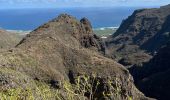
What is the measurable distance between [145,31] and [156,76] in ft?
312

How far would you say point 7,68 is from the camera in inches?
1528

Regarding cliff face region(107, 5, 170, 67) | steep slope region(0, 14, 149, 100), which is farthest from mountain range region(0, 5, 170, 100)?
cliff face region(107, 5, 170, 67)

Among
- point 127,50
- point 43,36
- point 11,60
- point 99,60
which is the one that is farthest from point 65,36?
point 127,50

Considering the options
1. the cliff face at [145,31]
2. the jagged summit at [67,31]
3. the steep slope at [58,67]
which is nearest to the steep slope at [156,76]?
the jagged summit at [67,31]

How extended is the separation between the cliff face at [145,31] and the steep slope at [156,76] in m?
58.0

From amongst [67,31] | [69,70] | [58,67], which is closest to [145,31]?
[67,31]

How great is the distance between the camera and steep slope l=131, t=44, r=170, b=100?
79.8 metres

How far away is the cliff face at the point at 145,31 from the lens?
162m

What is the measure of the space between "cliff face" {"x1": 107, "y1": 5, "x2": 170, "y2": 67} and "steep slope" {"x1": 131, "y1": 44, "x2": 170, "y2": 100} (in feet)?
190

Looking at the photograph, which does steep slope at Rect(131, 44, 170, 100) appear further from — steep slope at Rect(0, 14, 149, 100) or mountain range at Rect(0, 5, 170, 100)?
steep slope at Rect(0, 14, 149, 100)

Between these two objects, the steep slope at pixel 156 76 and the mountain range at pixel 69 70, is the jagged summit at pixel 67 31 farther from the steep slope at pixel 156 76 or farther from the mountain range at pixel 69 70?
the steep slope at pixel 156 76

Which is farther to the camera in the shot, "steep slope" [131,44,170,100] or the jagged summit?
"steep slope" [131,44,170,100]

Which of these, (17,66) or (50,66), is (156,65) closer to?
(50,66)

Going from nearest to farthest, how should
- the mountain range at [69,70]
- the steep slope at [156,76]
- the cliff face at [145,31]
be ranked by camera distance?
the mountain range at [69,70], the steep slope at [156,76], the cliff face at [145,31]
